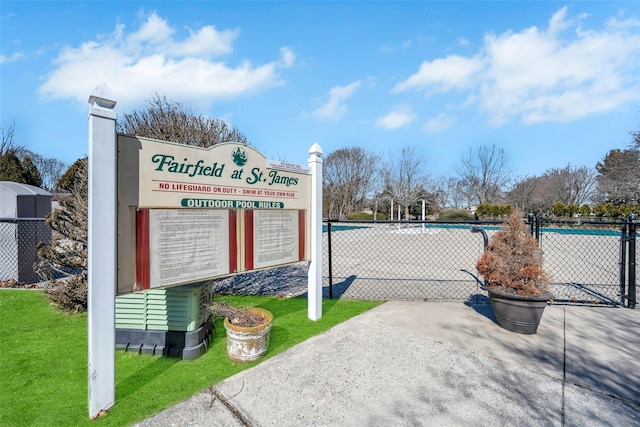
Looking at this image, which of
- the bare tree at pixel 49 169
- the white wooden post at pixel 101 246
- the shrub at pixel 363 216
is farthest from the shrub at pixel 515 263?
the bare tree at pixel 49 169

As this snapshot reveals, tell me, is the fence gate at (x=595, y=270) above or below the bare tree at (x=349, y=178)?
below

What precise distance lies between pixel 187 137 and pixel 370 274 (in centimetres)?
553

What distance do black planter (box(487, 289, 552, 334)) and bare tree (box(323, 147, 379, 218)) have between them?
1328 inches

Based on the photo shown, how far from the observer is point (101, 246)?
2.24 metres

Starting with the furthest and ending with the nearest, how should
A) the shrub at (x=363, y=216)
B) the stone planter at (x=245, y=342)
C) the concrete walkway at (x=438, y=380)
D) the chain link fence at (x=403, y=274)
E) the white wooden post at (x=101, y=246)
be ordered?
the shrub at (x=363, y=216) → the chain link fence at (x=403, y=274) → the stone planter at (x=245, y=342) → the concrete walkway at (x=438, y=380) → the white wooden post at (x=101, y=246)

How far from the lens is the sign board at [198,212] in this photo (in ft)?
8.19

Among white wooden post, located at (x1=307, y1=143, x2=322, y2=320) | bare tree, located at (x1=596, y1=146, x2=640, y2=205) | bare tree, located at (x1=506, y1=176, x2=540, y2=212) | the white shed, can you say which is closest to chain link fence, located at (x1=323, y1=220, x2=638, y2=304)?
white wooden post, located at (x1=307, y1=143, x2=322, y2=320)

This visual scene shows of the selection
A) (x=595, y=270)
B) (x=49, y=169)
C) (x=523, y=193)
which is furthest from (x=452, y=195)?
(x=49, y=169)

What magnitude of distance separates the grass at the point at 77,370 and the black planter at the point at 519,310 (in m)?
1.89

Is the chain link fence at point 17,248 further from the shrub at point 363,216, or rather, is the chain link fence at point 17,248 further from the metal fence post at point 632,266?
the shrub at point 363,216

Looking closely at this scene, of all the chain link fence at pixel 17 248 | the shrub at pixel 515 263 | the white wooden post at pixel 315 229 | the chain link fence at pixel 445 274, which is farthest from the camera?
the chain link fence at pixel 17 248

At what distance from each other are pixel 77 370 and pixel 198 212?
1886mm

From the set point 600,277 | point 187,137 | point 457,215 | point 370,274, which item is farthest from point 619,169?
point 187,137

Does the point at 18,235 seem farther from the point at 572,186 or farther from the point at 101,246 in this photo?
the point at 572,186
